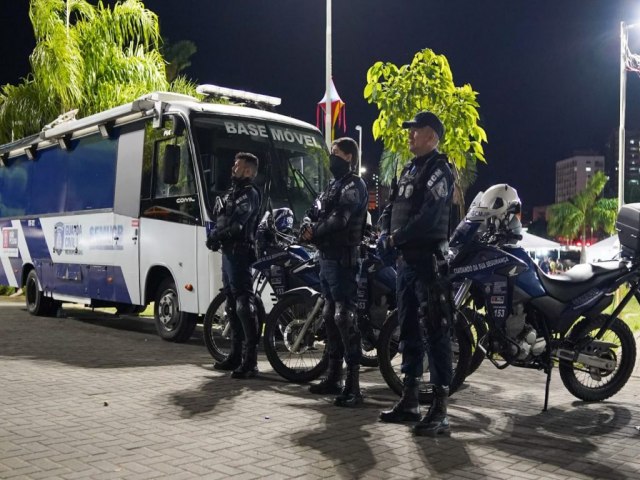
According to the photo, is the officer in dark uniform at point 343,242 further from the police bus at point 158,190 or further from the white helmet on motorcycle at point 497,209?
the police bus at point 158,190

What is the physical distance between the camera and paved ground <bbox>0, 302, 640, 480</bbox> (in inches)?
175

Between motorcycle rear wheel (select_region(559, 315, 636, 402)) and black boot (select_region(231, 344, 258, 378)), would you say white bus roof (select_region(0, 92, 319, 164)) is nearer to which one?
black boot (select_region(231, 344, 258, 378))

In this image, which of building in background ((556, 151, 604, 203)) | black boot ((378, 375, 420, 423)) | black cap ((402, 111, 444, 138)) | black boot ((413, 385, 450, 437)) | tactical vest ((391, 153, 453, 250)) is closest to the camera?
black boot ((413, 385, 450, 437))

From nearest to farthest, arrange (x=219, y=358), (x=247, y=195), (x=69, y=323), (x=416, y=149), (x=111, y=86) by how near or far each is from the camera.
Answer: (x=416, y=149)
(x=247, y=195)
(x=219, y=358)
(x=69, y=323)
(x=111, y=86)

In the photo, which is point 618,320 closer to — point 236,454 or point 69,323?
point 236,454

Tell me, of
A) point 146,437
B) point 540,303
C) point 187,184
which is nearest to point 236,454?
point 146,437

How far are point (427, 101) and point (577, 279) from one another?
311 inches

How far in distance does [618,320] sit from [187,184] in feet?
17.2

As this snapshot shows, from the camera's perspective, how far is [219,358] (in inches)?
315

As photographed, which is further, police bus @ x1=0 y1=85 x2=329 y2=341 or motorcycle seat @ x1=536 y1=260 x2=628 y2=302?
police bus @ x1=0 y1=85 x2=329 y2=341

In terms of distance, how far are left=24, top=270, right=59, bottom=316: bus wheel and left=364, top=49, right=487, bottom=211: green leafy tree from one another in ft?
20.9

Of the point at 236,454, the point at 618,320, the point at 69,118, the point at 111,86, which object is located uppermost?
the point at 111,86

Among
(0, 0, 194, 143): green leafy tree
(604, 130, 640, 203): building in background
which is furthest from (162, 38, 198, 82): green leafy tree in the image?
(604, 130, 640, 203): building in background

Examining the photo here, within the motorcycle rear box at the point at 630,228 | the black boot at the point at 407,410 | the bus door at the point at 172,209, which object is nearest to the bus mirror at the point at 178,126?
the bus door at the point at 172,209
